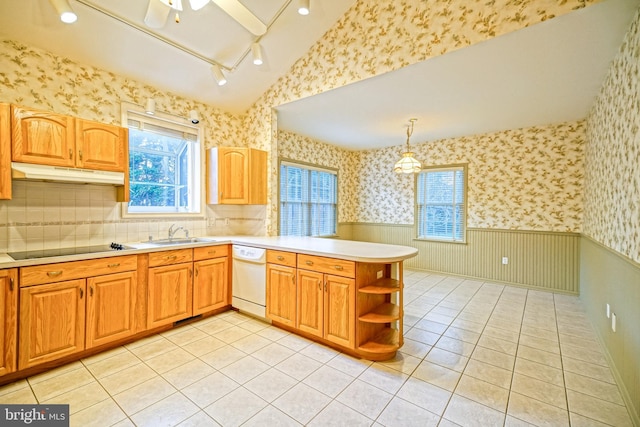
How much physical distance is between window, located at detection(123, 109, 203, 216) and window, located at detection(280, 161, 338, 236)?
164cm

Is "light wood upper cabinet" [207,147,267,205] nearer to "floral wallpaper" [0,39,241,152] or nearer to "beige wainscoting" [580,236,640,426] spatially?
"floral wallpaper" [0,39,241,152]

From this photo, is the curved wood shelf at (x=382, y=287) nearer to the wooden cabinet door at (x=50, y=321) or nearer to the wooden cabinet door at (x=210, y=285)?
the wooden cabinet door at (x=210, y=285)

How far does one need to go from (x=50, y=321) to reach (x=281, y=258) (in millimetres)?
1878

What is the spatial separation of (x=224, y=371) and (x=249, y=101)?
3.41m

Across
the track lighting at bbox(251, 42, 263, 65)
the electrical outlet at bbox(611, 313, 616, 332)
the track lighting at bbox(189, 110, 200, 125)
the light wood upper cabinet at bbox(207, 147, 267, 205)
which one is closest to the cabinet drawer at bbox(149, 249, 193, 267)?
the light wood upper cabinet at bbox(207, 147, 267, 205)

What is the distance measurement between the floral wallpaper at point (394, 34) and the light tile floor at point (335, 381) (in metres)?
1.91

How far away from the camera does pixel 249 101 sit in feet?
13.2

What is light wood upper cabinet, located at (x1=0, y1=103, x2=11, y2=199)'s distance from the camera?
2.11 meters

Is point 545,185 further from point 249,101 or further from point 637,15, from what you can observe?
point 249,101

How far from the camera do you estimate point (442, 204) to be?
548cm

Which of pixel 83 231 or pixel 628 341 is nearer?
pixel 628 341

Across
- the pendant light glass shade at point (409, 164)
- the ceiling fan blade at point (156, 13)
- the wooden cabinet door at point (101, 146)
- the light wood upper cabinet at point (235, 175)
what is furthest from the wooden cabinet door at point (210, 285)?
the pendant light glass shade at point (409, 164)

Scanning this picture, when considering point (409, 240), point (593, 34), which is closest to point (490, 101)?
point (593, 34)

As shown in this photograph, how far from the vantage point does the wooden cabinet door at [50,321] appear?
2.06 m
